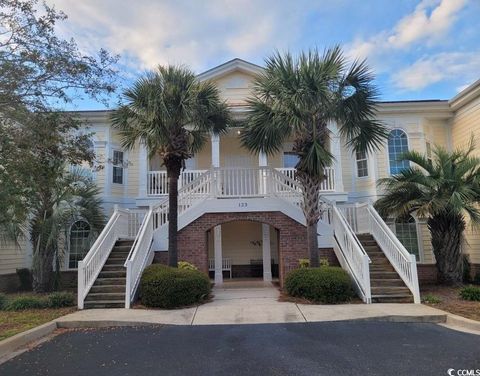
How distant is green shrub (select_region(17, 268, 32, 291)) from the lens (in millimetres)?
13953

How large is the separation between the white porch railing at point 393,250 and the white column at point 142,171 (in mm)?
8558

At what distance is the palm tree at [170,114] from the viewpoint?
34.5 ft

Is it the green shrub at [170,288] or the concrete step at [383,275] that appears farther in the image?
the concrete step at [383,275]

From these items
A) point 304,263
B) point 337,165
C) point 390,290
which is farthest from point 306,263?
point 337,165

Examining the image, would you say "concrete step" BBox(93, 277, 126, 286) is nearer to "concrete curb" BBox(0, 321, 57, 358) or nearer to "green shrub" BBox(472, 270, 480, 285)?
"concrete curb" BBox(0, 321, 57, 358)

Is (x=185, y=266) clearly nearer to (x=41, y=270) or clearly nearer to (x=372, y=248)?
(x=41, y=270)

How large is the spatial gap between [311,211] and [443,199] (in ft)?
12.9

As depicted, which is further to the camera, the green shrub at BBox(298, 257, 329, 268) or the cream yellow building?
the cream yellow building

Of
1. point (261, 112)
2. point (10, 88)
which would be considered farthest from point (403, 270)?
point (10, 88)

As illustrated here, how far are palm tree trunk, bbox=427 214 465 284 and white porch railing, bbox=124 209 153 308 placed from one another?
902 centimetres

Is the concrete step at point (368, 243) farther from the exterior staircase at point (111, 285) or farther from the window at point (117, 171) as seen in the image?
the window at point (117, 171)

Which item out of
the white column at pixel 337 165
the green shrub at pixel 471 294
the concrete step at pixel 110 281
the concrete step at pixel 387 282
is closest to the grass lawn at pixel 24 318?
the concrete step at pixel 110 281

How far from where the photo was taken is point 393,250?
10883 millimetres

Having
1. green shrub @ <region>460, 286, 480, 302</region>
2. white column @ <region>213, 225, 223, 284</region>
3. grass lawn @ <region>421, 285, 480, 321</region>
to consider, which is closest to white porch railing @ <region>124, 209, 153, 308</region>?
white column @ <region>213, 225, 223, 284</region>
